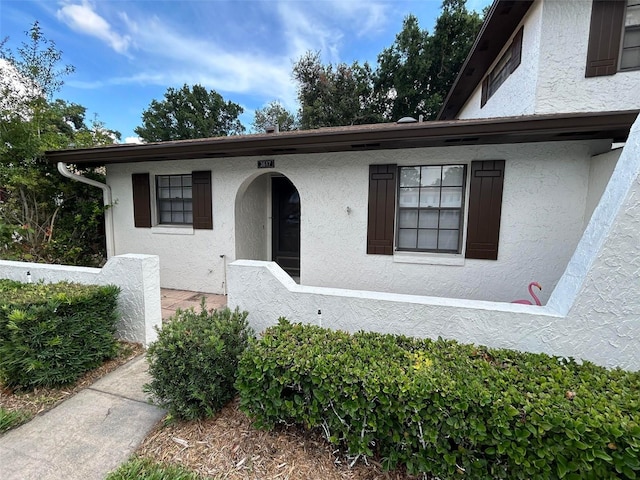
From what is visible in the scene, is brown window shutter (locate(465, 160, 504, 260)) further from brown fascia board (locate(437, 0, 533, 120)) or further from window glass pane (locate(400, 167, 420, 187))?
brown fascia board (locate(437, 0, 533, 120))

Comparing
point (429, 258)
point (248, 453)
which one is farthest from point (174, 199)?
point (248, 453)

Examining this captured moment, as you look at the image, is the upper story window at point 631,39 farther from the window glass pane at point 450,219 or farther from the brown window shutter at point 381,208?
the brown window shutter at point 381,208

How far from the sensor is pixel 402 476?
202 centimetres

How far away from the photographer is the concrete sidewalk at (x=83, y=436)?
2.11 metres

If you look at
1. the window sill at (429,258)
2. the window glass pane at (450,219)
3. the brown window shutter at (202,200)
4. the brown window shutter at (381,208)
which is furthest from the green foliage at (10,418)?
the window glass pane at (450,219)

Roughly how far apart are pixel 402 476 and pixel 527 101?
5746 mm

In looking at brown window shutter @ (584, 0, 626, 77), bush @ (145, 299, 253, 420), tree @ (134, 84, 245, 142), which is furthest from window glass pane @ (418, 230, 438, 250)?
tree @ (134, 84, 245, 142)

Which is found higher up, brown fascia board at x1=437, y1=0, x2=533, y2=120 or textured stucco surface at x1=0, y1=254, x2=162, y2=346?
brown fascia board at x1=437, y1=0, x2=533, y2=120

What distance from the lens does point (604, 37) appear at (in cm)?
422

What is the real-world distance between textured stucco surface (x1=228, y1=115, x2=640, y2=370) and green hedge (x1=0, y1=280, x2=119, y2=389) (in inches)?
82.6

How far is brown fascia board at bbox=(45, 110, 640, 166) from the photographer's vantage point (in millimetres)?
3529

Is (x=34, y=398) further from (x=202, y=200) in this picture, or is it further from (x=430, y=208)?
(x=430, y=208)

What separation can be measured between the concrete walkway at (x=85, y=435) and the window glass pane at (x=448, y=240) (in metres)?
4.56

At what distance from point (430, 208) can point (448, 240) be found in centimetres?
64
